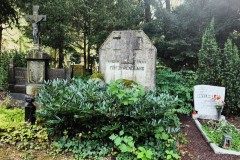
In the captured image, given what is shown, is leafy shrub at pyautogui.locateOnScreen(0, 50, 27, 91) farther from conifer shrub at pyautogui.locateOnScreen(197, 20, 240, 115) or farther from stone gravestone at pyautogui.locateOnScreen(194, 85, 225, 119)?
conifer shrub at pyautogui.locateOnScreen(197, 20, 240, 115)

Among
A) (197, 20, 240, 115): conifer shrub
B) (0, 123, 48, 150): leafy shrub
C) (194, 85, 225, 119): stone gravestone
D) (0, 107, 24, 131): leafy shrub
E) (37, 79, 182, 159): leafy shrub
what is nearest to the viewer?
(37, 79, 182, 159): leafy shrub

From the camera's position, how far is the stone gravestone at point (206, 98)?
796cm

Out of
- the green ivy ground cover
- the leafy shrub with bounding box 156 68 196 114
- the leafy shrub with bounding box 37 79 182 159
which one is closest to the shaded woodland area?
the leafy shrub with bounding box 156 68 196 114

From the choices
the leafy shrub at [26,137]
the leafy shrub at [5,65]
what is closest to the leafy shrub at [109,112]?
the leafy shrub at [26,137]

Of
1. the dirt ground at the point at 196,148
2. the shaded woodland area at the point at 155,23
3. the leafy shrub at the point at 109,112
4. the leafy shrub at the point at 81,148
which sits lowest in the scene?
the dirt ground at the point at 196,148

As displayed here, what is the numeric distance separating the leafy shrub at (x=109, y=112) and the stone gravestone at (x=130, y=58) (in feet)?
9.31

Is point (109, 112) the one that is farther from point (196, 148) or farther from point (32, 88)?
point (32, 88)

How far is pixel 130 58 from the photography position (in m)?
7.34

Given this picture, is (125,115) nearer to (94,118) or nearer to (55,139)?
(94,118)

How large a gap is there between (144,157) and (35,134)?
220cm

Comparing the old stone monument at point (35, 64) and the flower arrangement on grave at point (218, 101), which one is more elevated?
the old stone monument at point (35, 64)

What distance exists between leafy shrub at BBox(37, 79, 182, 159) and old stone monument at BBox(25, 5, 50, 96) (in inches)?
119

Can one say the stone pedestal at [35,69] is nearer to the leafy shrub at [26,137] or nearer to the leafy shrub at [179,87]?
the leafy shrub at [26,137]

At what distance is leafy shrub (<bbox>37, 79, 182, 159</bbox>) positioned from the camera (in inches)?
162
